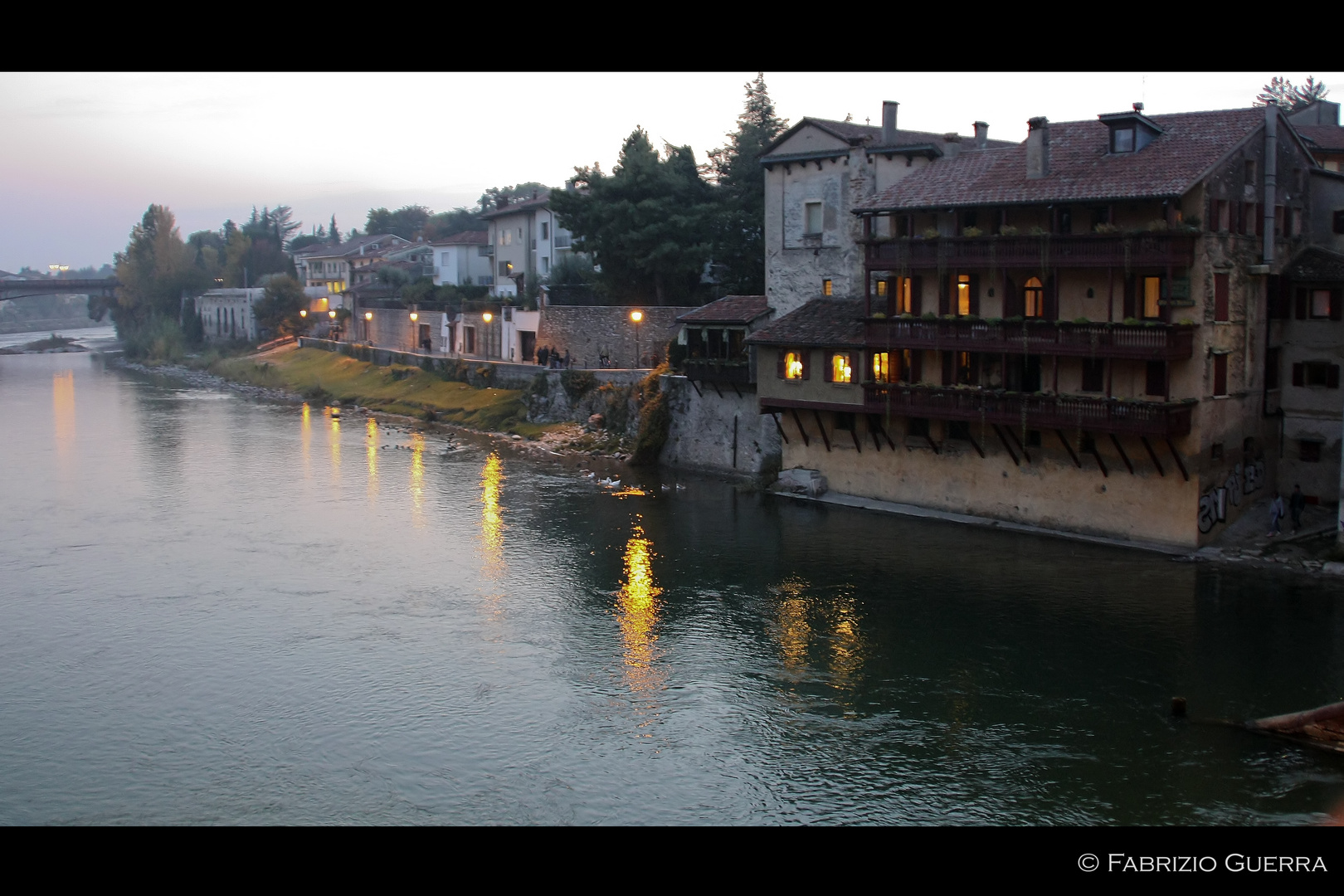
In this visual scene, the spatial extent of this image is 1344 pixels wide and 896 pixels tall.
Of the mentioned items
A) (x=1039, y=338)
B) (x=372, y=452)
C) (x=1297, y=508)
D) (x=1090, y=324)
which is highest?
(x=1090, y=324)

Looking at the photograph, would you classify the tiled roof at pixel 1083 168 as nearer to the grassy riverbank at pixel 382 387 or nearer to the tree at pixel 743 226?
the tree at pixel 743 226

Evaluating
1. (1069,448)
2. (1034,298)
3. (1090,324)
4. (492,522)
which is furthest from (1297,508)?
(492,522)

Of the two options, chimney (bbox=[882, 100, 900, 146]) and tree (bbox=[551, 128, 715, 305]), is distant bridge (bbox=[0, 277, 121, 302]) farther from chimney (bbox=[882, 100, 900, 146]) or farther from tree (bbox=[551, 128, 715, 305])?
chimney (bbox=[882, 100, 900, 146])

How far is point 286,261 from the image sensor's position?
148 metres

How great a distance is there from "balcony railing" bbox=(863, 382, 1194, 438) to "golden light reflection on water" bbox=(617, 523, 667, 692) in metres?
9.56

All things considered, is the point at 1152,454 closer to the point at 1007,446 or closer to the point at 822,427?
the point at 1007,446

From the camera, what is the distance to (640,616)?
2947cm

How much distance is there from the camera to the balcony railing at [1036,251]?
103 feet

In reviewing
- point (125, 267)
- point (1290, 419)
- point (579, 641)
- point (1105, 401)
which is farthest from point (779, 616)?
point (125, 267)

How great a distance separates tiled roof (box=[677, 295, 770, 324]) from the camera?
4612cm

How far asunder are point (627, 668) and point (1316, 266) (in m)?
24.5

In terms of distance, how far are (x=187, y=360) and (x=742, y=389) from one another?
263ft

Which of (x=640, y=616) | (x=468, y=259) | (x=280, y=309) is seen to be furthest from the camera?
(x=280, y=309)

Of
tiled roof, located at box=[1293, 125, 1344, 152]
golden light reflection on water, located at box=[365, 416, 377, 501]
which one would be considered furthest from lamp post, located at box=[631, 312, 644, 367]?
tiled roof, located at box=[1293, 125, 1344, 152]
